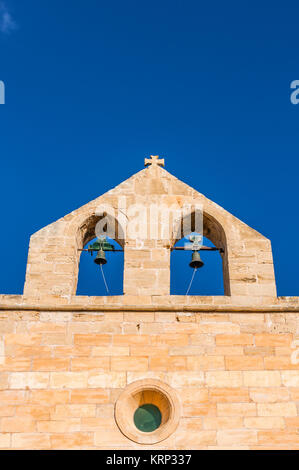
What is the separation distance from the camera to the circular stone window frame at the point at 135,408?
623 cm

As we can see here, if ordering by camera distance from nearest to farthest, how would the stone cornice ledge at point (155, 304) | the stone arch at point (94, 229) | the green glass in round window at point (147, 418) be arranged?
the green glass in round window at point (147, 418) < the stone cornice ledge at point (155, 304) < the stone arch at point (94, 229)

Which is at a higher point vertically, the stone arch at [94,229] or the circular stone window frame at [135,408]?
the stone arch at [94,229]

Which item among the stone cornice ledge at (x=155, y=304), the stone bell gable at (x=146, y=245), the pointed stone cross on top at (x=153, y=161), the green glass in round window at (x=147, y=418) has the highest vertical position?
the pointed stone cross on top at (x=153, y=161)

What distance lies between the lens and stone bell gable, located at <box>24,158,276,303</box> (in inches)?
295

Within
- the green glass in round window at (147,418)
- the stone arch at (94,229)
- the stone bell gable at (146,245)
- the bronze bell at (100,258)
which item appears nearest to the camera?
the green glass in round window at (147,418)

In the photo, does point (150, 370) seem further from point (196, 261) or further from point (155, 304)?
point (196, 261)

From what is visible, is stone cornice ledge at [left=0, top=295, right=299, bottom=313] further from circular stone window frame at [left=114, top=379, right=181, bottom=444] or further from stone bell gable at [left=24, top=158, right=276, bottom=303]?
circular stone window frame at [left=114, top=379, right=181, bottom=444]

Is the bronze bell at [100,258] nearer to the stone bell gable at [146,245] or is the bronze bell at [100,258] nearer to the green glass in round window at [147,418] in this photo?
the stone bell gable at [146,245]

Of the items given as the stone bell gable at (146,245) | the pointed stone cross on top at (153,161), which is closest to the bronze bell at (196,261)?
the stone bell gable at (146,245)

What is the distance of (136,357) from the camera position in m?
6.77

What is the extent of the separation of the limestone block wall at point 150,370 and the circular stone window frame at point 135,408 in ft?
0.18

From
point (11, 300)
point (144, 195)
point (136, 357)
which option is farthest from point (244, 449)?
point (144, 195)
